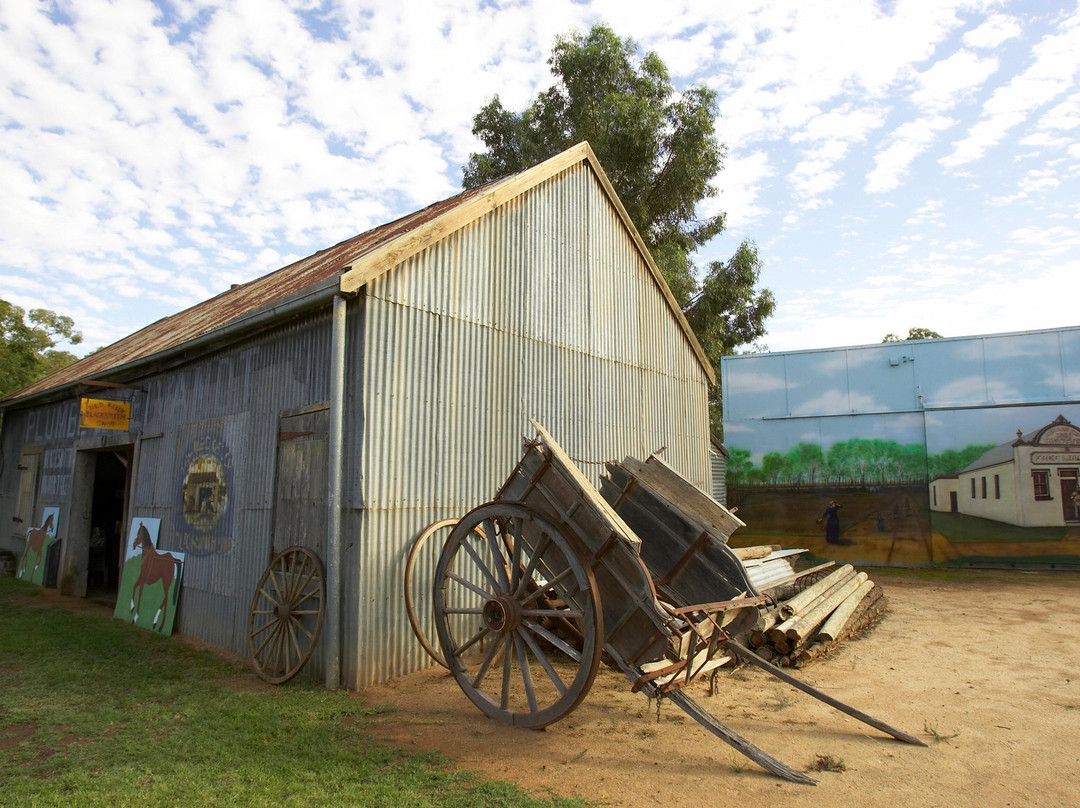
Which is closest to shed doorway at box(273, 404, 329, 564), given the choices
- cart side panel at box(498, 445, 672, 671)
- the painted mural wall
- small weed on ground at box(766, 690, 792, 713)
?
cart side panel at box(498, 445, 672, 671)

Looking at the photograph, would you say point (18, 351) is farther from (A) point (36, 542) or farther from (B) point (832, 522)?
(B) point (832, 522)

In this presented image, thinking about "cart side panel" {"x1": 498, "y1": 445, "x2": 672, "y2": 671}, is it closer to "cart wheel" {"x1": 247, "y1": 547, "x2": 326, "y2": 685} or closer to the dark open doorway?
"cart wheel" {"x1": 247, "y1": 547, "x2": 326, "y2": 685}

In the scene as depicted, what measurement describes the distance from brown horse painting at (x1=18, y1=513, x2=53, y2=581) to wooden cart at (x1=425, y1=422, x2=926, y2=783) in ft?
37.7

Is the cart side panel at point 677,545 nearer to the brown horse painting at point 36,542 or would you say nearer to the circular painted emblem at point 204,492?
the circular painted emblem at point 204,492

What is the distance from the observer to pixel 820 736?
5.24 metres

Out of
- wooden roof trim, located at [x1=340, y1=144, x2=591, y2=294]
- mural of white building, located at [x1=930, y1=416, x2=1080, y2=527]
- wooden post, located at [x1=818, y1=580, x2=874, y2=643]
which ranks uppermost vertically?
wooden roof trim, located at [x1=340, y1=144, x2=591, y2=294]

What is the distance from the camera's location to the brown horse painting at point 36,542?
519 inches

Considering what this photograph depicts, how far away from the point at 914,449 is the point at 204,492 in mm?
17167

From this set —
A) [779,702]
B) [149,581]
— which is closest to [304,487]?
[149,581]

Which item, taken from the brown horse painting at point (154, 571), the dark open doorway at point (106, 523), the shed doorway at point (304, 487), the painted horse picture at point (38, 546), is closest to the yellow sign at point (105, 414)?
the brown horse painting at point (154, 571)

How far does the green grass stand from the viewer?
4188 millimetres

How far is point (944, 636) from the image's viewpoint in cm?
912

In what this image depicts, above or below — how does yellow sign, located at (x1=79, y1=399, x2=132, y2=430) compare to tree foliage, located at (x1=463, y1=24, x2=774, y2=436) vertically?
below

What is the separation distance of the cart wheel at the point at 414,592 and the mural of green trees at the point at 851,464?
14773mm
